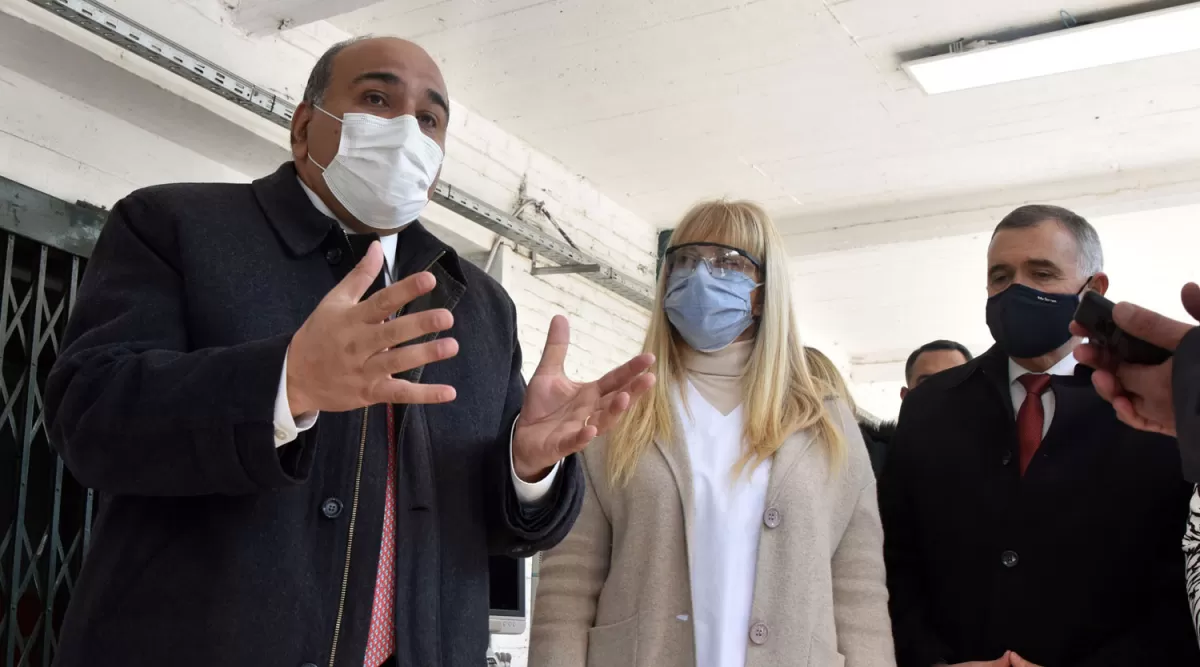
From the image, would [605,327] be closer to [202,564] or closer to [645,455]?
[645,455]

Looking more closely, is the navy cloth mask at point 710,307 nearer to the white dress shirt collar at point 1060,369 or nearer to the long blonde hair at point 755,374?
the long blonde hair at point 755,374

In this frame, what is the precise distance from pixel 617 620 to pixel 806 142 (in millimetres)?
3391

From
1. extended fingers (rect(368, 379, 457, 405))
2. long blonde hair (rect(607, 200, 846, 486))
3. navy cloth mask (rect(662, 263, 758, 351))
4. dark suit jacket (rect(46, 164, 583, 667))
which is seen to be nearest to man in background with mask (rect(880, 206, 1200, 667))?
long blonde hair (rect(607, 200, 846, 486))

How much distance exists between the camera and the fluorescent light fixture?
3.52 m

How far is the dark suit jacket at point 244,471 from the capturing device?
→ 1.05 metres

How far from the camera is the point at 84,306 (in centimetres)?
120

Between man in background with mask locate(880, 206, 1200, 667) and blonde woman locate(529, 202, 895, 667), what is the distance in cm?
17

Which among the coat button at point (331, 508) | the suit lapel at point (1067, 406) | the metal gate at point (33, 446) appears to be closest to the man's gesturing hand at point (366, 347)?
the coat button at point (331, 508)

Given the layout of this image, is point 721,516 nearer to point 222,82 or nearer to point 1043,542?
point 1043,542

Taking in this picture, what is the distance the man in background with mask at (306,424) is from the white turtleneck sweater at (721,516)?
17.5 inches

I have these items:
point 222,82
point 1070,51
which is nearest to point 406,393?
point 222,82

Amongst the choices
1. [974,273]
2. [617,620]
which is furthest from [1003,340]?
[974,273]

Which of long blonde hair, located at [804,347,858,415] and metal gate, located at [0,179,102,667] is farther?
metal gate, located at [0,179,102,667]

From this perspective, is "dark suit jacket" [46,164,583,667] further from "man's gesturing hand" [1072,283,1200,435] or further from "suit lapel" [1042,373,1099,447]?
"suit lapel" [1042,373,1099,447]
